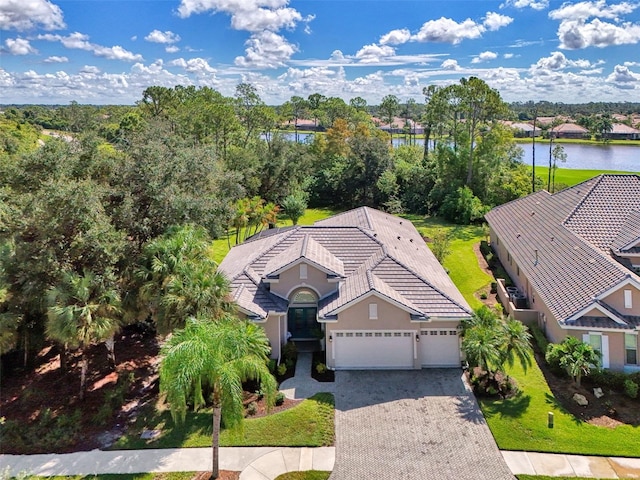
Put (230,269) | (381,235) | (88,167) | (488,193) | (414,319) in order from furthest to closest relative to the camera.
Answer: (488,193) < (381,235) < (230,269) < (88,167) < (414,319)

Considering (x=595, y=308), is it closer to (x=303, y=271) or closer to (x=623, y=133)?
(x=303, y=271)

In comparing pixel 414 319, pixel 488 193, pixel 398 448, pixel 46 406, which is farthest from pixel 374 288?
pixel 488 193

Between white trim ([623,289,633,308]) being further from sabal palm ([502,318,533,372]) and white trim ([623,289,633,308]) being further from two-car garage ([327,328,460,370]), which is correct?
two-car garage ([327,328,460,370])

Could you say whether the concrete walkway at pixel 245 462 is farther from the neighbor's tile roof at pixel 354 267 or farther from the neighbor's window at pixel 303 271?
the neighbor's window at pixel 303 271

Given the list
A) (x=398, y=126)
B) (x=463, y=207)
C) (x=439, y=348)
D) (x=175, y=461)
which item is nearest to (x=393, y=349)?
(x=439, y=348)

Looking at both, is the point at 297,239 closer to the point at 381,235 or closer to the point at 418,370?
the point at 381,235

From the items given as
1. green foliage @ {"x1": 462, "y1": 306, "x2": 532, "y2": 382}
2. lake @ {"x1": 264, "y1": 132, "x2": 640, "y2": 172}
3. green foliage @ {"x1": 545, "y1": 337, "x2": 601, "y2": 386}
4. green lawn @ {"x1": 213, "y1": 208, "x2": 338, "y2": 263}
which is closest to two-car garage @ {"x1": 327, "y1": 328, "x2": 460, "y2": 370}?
green foliage @ {"x1": 462, "y1": 306, "x2": 532, "y2": 382}

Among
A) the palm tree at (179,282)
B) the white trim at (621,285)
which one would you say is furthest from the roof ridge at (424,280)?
the palm tree at (179,282)
